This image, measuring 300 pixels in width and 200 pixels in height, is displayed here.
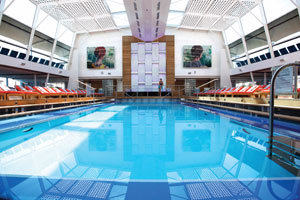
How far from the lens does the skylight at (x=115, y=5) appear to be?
9.53 meters

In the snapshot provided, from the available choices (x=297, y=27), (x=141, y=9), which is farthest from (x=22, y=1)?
(x=297, y=27)

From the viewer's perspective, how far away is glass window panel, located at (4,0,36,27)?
7.80 metres

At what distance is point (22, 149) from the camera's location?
1.80 metres

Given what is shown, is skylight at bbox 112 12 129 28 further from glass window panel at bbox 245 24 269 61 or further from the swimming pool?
the swimming pool

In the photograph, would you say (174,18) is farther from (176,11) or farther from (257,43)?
(257,43)

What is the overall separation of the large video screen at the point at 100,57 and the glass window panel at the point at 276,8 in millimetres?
11301

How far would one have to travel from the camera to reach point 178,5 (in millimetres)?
10242

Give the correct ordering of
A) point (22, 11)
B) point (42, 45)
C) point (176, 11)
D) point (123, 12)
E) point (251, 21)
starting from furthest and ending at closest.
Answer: point (123, 12) < point (176, 11) < point (42, 45) < point (251, 21) < point (22, 11)

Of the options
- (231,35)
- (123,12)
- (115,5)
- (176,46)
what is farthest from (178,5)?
(231,35)

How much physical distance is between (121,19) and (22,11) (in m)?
6.03

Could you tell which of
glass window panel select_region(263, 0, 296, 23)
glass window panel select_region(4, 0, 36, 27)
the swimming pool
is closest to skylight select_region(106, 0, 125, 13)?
glass window panel select_region(4, 0, 36, 27)

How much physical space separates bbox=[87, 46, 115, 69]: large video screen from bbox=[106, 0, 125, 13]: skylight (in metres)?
3.79

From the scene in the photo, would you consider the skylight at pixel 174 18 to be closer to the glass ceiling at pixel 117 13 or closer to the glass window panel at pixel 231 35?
the glass ceiling at pixel 117 13

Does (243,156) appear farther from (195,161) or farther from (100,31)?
(100,31)
